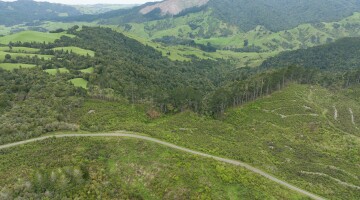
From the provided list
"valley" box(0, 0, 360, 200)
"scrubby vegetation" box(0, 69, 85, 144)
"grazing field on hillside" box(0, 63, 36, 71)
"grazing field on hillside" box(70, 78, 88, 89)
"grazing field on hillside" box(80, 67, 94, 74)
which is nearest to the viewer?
"valley" box(0, 0, 360, 200)

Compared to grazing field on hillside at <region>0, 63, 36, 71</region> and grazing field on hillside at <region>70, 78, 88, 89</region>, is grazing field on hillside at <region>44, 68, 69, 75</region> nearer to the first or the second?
grazing field on hillside at <region>0, 63, 36, 71</region>

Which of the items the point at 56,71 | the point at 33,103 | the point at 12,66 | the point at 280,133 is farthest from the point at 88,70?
the point at 280,133

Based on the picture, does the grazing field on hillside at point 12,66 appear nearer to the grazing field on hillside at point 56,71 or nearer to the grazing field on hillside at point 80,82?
the grazing field on hillside at point 56,71

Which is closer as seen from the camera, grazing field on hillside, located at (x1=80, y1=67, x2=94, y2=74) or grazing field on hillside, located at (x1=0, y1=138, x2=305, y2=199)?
grazing field on hillside, located at (x1=0, y1=138, x2=305, y2=199)

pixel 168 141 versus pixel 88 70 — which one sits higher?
pixel 88 70

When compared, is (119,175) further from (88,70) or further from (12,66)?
(12,66)

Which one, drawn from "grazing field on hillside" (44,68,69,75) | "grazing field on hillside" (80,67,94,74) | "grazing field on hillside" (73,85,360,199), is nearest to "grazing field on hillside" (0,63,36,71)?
"grazing field on hillside" (44,68,69,75)
